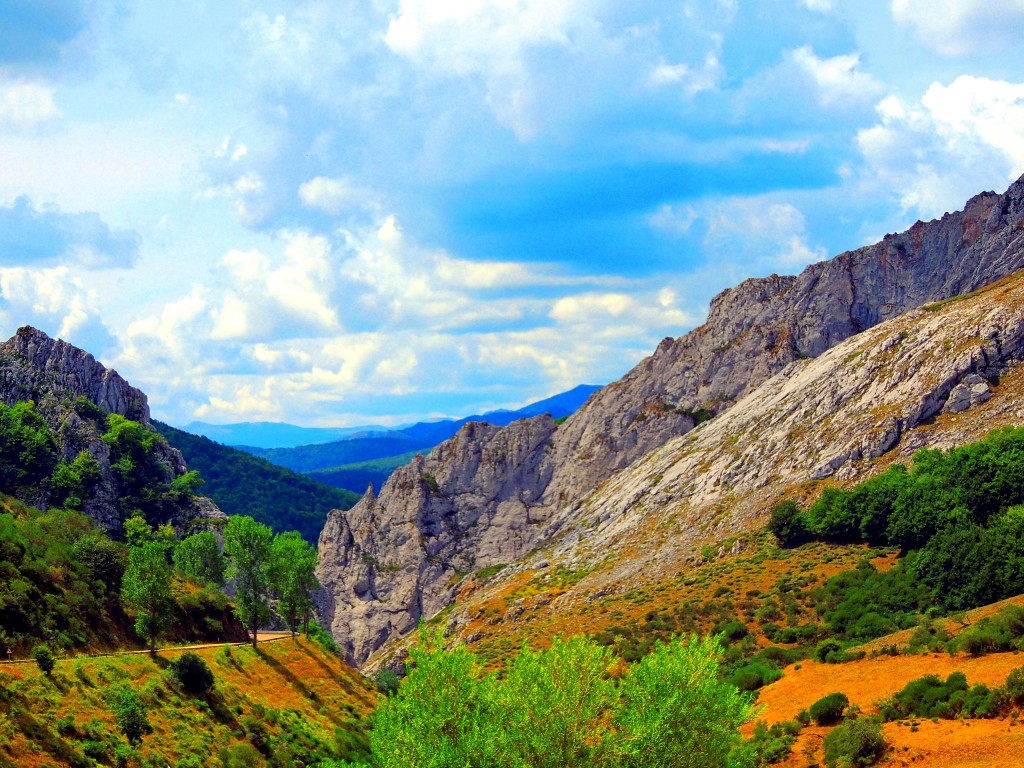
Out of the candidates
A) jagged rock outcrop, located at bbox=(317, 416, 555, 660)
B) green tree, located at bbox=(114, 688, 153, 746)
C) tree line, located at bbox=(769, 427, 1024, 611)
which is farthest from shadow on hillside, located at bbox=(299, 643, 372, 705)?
jagged rock outcrop, located at bbox=(317, 416, 555, 660)

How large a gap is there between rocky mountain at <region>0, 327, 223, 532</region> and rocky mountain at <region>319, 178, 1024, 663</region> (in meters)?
37.9

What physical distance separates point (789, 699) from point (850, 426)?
64.2 metres

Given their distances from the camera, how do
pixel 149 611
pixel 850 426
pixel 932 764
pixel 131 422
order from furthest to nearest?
pixel 131 422 → pixel 850 426 → pixel 149 611 → pixel 932 764

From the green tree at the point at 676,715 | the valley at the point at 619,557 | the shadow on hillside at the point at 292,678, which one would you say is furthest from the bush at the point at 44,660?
the green tree at the point at 676,715

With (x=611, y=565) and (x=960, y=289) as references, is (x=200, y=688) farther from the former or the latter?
(x=960, y=289)

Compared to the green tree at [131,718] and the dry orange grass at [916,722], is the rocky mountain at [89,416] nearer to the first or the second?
the green tree at [131,718]

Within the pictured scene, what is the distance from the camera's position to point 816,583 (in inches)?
3255

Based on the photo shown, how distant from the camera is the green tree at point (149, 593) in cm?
5762

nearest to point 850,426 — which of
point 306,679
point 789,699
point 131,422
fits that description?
point 789,699

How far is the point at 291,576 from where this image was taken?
3081 inches

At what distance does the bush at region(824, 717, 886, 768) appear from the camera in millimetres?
A: 40531

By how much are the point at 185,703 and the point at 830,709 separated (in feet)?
127

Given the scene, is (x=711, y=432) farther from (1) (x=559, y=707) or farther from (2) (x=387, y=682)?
(1) (x=559, y=707)

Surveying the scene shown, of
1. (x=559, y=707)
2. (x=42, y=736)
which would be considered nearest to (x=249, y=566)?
(x=42, y=736)
